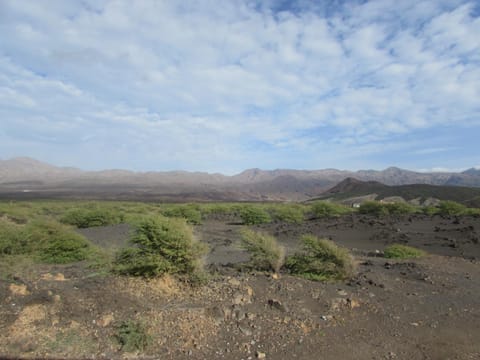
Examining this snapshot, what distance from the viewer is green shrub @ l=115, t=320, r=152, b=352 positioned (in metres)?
5.10

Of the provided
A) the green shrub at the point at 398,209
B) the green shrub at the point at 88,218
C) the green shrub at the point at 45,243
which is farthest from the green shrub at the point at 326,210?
the green shrub at the point at 45,243

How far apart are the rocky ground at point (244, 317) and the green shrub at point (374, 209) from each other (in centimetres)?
2867

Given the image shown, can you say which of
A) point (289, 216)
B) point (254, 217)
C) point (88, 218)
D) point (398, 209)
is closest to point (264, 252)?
point (88, 218)

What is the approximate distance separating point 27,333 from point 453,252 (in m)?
18.0

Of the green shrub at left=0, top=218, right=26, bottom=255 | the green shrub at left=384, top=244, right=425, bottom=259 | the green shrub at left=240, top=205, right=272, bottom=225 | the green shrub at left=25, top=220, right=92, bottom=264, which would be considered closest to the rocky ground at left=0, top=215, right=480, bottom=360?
the green shrub at left=0, top=218, right=26, bottom=255

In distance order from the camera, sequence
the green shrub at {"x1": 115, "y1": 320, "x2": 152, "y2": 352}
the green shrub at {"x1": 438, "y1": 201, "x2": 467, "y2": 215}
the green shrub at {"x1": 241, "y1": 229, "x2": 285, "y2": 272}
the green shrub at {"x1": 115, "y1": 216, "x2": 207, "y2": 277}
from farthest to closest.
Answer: the green shrub at {"x1": 438, "y1": 201, "x2": 467, "y2": 215}, the green shrub at {"x1": 241, "y1": 229, "x2": 285, "y2": 272}, the green shrub at {"x1": 115, "y1": 216, "x2": 207, "y2": 277}, the green shrub at {"x1": 115, "y1": 320, "x2": 152, "y2": 352}

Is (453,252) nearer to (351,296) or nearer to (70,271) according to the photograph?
(351,296)

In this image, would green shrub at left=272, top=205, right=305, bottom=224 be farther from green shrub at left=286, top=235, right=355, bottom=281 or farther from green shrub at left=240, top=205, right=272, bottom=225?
green shrub at left=286, top=235, right=355, bottom=281

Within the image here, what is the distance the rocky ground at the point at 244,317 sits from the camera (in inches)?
205

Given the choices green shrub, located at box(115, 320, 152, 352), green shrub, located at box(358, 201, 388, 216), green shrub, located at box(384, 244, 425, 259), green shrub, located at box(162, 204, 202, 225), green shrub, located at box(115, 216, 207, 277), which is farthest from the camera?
green shrub, located at box(358, 201, 388, 216)

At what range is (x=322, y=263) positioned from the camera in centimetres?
968

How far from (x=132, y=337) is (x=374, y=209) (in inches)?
1463

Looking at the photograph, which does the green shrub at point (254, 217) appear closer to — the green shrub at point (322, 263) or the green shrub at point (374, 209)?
the green shrub at point (374, 209)

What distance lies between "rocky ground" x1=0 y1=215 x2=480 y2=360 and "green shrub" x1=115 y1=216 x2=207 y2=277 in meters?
0.36
